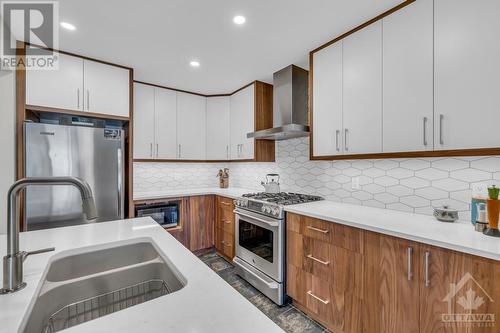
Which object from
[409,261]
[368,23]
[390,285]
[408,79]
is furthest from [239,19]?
[390,285]

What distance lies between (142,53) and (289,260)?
250cm

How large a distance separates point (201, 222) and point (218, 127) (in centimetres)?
147

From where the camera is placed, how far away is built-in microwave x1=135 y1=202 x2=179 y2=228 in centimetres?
273

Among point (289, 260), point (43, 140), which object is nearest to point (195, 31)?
point (43, 140)

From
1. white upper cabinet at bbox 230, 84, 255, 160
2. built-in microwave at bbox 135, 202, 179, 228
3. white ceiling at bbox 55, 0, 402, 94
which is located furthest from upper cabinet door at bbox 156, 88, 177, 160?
white upper cabinet at bbox 230, 84, 255, 160

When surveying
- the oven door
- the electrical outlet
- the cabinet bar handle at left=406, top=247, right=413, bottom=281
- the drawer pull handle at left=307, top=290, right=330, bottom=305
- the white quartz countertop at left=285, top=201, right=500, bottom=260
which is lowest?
the drawer pull handle at left=307, top=290, right=330, bottom=305

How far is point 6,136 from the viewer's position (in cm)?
189

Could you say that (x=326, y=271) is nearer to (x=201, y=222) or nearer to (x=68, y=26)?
(x=201, y=222)

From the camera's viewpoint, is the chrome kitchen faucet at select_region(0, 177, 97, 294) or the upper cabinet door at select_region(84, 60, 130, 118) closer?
the chrome kitchen faucet at select_region(0, 177, 97, 294)

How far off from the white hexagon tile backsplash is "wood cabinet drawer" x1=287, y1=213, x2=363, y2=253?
25.2 inches

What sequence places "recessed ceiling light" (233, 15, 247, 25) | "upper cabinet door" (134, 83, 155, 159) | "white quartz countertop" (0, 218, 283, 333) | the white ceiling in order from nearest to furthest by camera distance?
"white quartz countertop" (0, 218, 283, 333), the white ceiling, "recessed ceiling light" (233, 15, 247, 25), "upper cabinet door" (134, 83, 155, 159)

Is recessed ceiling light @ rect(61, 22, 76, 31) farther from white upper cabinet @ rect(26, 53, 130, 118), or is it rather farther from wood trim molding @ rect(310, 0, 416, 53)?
wood trim molding @ rect(310, 0, 416, 53)

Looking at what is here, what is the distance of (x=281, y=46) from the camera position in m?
2.11

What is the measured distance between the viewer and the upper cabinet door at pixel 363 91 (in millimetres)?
1697
